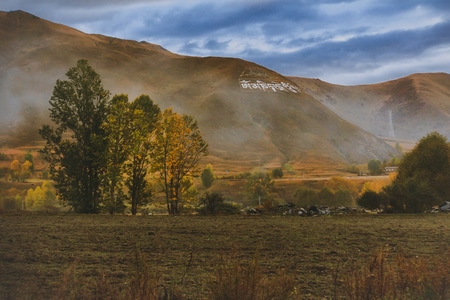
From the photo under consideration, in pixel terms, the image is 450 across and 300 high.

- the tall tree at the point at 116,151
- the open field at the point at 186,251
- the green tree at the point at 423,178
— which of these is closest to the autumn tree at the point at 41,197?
the tall tree at the point at 116,151

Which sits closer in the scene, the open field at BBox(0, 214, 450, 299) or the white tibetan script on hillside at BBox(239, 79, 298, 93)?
the open field at BBox(0, 214, 450, 299)

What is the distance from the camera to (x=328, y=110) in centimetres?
19075

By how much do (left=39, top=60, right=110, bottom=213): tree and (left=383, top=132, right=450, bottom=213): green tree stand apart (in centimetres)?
1538

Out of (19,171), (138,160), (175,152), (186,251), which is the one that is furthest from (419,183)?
(19,171)

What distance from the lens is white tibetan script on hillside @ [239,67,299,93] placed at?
→ 147m

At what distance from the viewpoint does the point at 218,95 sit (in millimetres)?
156625

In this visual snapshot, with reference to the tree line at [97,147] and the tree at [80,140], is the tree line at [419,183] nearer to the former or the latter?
the tree line at [97,147]

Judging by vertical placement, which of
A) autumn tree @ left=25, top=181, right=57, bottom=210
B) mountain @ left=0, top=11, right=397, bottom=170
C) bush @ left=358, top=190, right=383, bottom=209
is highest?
mountain @ left=0, top=11, right=397, bottom=170

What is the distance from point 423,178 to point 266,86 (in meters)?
141

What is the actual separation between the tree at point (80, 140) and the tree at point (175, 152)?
4.03m

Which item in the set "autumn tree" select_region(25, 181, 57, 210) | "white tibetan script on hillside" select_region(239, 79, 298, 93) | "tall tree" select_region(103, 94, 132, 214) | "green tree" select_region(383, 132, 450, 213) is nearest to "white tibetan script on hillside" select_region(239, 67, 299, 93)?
"white tibetan script on hillside" select_region(239, 79, 298, 93)

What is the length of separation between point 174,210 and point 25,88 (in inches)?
4043

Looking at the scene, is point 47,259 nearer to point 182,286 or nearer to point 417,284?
point 182,286

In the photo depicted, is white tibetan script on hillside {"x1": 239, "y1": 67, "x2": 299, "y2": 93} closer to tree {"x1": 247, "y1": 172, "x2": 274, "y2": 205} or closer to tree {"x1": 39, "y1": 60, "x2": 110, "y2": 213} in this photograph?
tree {"x1": 247, "y1": 172, "x2": 274, "y2": 205}
